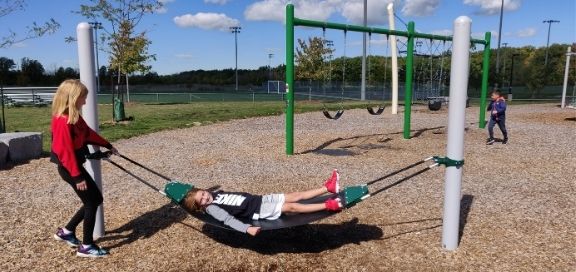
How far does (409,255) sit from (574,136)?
410 inches

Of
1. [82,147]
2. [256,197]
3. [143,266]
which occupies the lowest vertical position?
[143,266]

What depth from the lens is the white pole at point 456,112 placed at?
13.1 feet

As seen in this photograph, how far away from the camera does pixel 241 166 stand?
7.98 metres

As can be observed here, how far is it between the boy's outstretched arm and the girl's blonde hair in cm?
133

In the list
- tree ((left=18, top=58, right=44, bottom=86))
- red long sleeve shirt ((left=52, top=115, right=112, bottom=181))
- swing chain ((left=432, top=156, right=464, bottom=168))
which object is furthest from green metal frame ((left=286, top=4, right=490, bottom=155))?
tree ((left=18, top=58, right=44, bottom=86))

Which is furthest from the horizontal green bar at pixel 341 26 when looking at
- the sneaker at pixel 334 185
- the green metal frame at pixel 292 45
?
the sneaker at pixel 334 185

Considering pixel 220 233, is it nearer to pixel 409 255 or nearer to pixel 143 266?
pixel 143 266

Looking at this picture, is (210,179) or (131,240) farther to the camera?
(210,179)

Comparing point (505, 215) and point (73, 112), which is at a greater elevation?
point (73, 112)

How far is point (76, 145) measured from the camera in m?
3.80

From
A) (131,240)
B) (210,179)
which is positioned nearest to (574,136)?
(210,179)

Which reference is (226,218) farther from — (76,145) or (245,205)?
(76,145)

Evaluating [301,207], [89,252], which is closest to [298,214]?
[301,207]

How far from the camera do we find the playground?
403 centimetres
